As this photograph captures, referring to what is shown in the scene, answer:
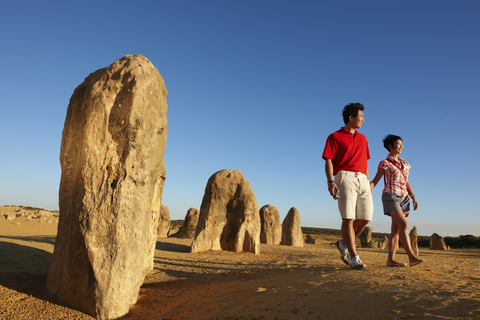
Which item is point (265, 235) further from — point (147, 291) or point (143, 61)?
point (143, 61)

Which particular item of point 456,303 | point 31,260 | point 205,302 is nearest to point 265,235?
point 31,260

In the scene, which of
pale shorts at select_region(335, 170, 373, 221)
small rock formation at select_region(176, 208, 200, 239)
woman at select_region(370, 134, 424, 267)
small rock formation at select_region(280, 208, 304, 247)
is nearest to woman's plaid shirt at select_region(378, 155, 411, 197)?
woman at select_region(370, 134, 424, 267)

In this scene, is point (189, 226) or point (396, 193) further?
point (189, 226)

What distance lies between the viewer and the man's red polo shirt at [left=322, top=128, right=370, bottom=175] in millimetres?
4591

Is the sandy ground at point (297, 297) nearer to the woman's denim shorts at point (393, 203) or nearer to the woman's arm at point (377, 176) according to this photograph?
the woman's denim shorts at point (393, 203)

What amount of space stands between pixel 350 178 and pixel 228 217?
281 inches

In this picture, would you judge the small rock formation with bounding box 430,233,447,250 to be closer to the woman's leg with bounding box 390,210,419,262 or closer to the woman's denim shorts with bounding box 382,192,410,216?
the woman's denim shorts with bounding box 382,192,410,216

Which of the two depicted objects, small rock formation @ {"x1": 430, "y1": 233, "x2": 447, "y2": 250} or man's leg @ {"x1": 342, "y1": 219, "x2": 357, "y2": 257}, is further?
small rock formation @ {"x1": 430, "y1": 233, "x2": 447, "y2": 250}

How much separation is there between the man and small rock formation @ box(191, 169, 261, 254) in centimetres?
644

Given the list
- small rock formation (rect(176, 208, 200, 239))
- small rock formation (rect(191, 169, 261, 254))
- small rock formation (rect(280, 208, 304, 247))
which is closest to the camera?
small rock formation (rect(191, 169, 261, 254))

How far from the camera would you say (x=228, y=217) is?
11180 millimetres

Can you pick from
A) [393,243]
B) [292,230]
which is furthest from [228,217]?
[393,243]

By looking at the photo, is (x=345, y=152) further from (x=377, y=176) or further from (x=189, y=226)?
(x=189, y=226)

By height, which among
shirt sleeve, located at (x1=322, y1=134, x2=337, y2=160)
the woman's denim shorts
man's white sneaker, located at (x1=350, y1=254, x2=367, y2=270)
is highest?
shirt sleeve, located at (x1=322, y1=134, x2=337, y2=160)
